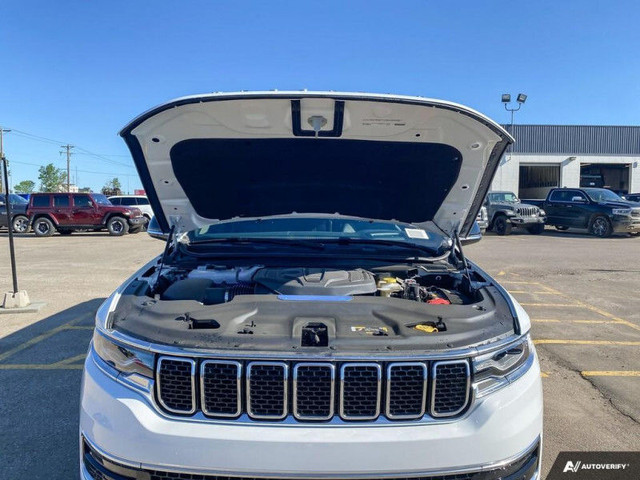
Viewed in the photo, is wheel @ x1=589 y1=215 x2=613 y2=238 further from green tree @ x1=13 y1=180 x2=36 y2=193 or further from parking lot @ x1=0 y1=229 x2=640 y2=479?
green tree @ x1=13 y1=180 x2=36 y2=193

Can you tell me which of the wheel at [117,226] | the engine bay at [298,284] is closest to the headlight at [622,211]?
the engine bay at [298,284]

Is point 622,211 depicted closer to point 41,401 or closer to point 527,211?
point 527,211

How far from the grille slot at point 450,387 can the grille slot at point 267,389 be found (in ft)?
2.03

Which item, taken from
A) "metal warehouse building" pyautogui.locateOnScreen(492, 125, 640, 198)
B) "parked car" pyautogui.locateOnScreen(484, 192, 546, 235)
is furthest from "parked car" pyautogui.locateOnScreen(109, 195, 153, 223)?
"metal warehouse building" pyautogui.locateOnScreen(492, 125, 640, 198)

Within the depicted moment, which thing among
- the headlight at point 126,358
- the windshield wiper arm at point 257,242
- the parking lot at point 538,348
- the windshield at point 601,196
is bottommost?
the parking lot at point 538,348

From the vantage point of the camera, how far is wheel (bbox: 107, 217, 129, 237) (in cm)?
1873

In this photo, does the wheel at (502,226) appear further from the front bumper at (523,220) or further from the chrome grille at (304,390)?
the chrome grille at (304,390)

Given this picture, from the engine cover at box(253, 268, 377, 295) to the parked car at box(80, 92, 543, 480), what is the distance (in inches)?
0.6

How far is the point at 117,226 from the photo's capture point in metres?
18.8

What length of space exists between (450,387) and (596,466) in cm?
160

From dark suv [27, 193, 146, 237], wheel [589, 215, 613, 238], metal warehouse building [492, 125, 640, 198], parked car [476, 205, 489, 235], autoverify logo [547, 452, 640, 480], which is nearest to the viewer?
autoverify logo [547, 452, 640, 480]

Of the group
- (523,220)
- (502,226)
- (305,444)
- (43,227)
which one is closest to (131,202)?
(43,227)

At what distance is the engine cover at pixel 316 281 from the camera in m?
2.71

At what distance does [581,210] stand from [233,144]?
60.5ft
